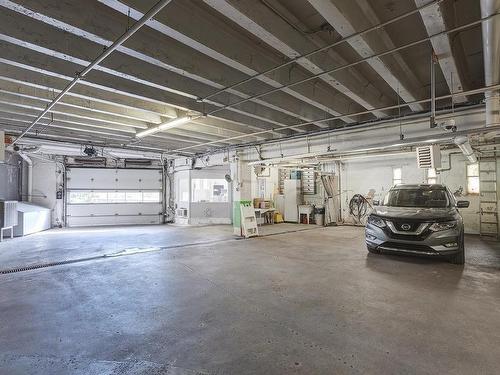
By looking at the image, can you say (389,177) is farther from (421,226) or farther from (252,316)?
(252,316)

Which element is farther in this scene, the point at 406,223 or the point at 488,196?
the point at 488,196

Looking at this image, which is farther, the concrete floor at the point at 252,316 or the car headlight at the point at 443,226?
the car headlight at the point at 443,226

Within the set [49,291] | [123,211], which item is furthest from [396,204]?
[123,211]

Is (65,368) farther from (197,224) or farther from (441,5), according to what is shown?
(197,224)

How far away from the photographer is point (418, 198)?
5.58 m

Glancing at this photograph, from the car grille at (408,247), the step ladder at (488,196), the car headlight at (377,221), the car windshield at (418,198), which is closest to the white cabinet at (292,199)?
the car windshield at (418,198)

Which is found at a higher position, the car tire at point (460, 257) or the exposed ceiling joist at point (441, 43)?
the exposed ceiling joist at point (441, 43)

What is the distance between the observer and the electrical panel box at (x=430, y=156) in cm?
517

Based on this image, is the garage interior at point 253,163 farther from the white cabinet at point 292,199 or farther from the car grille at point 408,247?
the white cabinet at point 292,199

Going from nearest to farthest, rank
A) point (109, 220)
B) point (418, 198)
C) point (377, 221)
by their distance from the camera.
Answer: point (377, 221) → point (418, 198) → point (109, 220)

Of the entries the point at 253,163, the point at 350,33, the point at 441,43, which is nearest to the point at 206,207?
the point at 253,163

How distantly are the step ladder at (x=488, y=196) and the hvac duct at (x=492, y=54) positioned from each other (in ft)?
16.3

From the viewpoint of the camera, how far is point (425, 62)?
13.4 feet

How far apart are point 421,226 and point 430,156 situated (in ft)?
4.88
